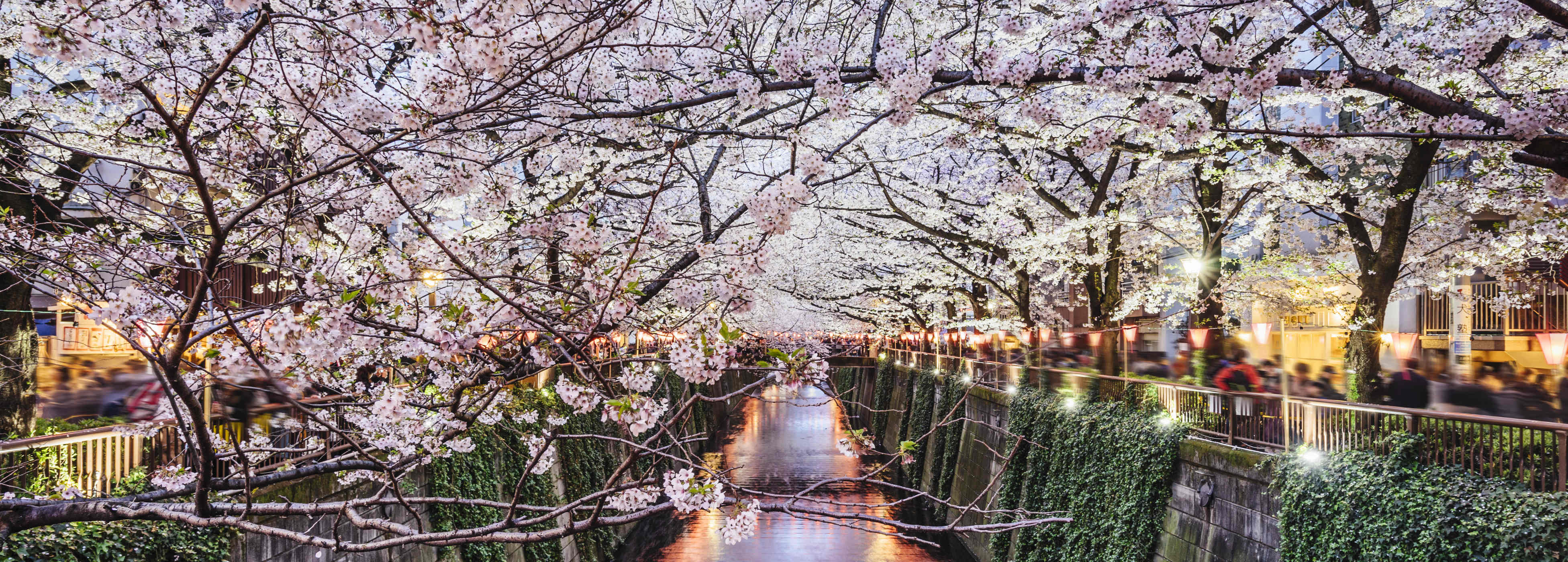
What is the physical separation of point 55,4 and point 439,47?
221 inches

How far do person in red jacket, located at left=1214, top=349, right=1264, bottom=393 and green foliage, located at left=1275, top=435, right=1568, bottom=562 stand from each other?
8.55 feet

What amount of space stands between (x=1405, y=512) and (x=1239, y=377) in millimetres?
4656

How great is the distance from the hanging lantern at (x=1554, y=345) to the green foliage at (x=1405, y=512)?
164cm

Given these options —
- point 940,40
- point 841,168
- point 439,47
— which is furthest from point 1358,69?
point 841,168

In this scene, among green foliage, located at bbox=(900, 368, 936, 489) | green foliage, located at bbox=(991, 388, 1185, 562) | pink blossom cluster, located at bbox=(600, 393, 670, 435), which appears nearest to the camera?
pink blossom cluster, located at bbox=(600, 393, 670, 435)

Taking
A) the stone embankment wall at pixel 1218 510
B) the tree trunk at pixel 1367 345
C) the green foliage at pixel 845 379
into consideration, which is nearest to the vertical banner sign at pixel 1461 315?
the tree trunk at pixel 1367 345

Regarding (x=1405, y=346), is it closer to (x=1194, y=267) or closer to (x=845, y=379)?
(x=1194, y=267)

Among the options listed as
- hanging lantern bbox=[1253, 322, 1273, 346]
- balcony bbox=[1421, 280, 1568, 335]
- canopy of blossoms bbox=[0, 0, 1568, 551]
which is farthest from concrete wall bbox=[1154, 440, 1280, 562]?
balcony bbox=[1421, 280, 1568, 335]

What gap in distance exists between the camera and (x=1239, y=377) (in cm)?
1154

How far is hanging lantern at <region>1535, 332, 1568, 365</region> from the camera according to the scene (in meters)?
7.59

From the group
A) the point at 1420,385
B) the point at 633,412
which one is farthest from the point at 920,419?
the point at 633,412

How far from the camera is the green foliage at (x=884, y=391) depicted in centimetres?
Result: 3812

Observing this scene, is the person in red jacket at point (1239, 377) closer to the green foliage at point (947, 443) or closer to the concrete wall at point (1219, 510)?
the concrete wall at point (1219, 510)

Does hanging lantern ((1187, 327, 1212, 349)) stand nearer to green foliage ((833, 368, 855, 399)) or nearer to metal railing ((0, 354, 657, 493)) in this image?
metal railing ((0, 354, 657, 493))
